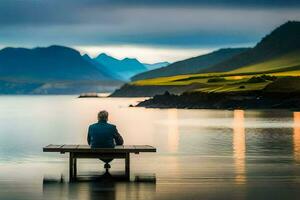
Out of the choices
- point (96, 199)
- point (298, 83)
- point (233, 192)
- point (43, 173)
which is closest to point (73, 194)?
point (96, 199)

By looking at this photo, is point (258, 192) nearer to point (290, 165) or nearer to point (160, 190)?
point (160, 190)

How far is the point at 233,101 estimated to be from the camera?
146000 millimetres

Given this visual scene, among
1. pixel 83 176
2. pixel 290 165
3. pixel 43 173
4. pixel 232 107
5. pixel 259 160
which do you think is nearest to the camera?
pixel 83 176

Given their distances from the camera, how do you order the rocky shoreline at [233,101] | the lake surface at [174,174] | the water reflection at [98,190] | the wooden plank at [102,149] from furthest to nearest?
the rocky shoreline at [233,101], the wooden plank at [102,149], the lake surface at [174,174], the water reflection at [98,190]

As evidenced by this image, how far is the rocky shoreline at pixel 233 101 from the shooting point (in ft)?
448

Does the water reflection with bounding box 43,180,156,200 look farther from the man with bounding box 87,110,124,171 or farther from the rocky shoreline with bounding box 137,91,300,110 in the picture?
the rocky shoreline with bounding box 137,91,300,110

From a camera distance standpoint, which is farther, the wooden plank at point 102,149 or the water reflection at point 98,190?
the wooden plank at point 102,149

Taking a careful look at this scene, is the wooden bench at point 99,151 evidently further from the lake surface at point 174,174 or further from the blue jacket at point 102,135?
the lake surface at point 174,174

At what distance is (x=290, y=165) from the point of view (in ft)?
100

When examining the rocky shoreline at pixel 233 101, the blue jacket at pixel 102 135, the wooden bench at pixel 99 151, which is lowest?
the wooden bench at pixel 99 151

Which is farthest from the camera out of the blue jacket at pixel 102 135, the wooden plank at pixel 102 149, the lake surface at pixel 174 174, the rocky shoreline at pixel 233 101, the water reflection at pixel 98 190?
the rocky shoreline at pixel 233 101

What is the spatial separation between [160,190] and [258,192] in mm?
2656

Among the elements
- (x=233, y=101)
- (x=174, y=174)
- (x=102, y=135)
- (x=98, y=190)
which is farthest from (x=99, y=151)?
(x=233, y=101)

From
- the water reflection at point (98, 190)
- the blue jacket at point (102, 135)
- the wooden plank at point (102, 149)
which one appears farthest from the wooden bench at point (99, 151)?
the water reflection at point (98, 190)
